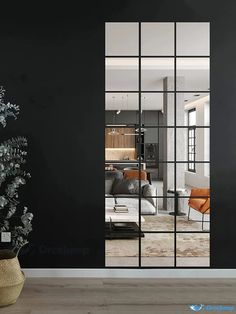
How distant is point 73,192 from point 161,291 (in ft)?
4.17

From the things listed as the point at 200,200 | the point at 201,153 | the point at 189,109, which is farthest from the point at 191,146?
the point at 200,200

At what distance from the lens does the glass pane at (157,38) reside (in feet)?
12.4

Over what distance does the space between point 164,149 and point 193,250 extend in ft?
3.66

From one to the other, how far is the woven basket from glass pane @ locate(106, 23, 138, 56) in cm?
222

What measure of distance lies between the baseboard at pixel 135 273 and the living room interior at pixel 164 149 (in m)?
0.07

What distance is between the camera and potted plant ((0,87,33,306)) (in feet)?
10.5

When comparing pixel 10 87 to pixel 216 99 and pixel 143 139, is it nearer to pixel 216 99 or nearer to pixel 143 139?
pixel 143 139

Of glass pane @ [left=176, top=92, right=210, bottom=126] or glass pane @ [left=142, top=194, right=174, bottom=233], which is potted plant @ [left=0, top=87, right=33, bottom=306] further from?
glass pane @ [left=176, top=92, right=210, bottom=126]

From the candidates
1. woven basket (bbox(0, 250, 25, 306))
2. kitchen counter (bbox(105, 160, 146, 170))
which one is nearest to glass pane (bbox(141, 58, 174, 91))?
kitchen counter (bbox(105, 160, 146, 170))

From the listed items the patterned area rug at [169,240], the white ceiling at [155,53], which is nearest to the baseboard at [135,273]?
the patterned area rug at [169,240]

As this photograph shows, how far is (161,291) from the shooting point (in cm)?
350

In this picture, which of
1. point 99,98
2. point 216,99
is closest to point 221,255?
point 216,99

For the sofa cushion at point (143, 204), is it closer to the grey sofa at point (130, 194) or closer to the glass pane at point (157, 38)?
the grey sofa at point (130, 194)

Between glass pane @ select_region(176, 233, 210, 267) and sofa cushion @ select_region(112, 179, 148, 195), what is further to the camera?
sofa cushion @ select_region(112, 179, 148, 195)
